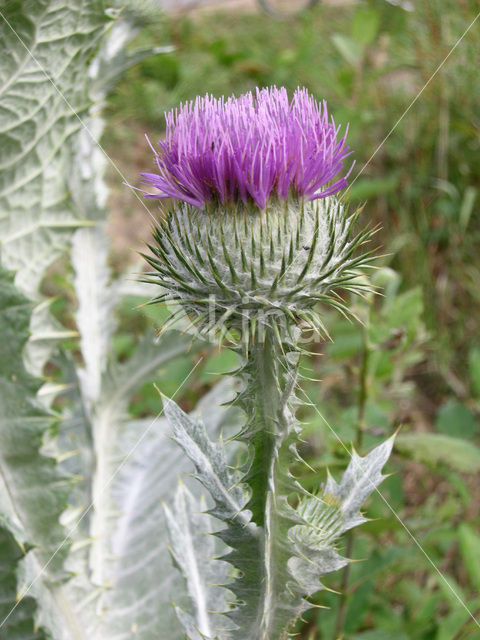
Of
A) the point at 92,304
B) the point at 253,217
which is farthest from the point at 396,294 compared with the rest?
the point at 253,217

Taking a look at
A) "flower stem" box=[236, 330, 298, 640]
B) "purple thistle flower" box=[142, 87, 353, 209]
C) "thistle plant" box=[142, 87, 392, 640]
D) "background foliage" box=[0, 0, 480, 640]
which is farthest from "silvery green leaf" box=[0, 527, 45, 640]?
"purple thistle flower" box=[142, 87, 353, 209]

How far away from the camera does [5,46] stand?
2074mm

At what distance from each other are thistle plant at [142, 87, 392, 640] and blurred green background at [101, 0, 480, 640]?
148 mm

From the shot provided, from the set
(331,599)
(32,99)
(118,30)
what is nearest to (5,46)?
(32,99)

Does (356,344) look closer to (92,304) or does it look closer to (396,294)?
(92,304)

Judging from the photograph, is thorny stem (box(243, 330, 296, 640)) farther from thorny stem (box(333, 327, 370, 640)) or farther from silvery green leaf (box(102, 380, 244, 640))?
thorny stem (box(333, 327, 370, 640))

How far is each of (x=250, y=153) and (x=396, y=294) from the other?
3.93 metres

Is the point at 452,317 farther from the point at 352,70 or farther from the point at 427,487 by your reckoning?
the point at 352,70

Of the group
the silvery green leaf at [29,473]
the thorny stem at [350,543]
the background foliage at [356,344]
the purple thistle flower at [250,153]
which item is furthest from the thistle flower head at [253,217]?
the thorny stem at [350,543]

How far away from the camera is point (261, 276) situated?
1455 mm

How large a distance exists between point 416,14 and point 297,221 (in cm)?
460

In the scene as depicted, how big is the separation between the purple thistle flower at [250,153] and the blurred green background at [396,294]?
457mm

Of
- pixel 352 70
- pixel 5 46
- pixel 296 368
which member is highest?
pixel 352 70

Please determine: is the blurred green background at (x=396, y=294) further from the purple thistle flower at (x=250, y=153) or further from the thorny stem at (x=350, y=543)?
the purple thistle flower at (x=250, y=153)
